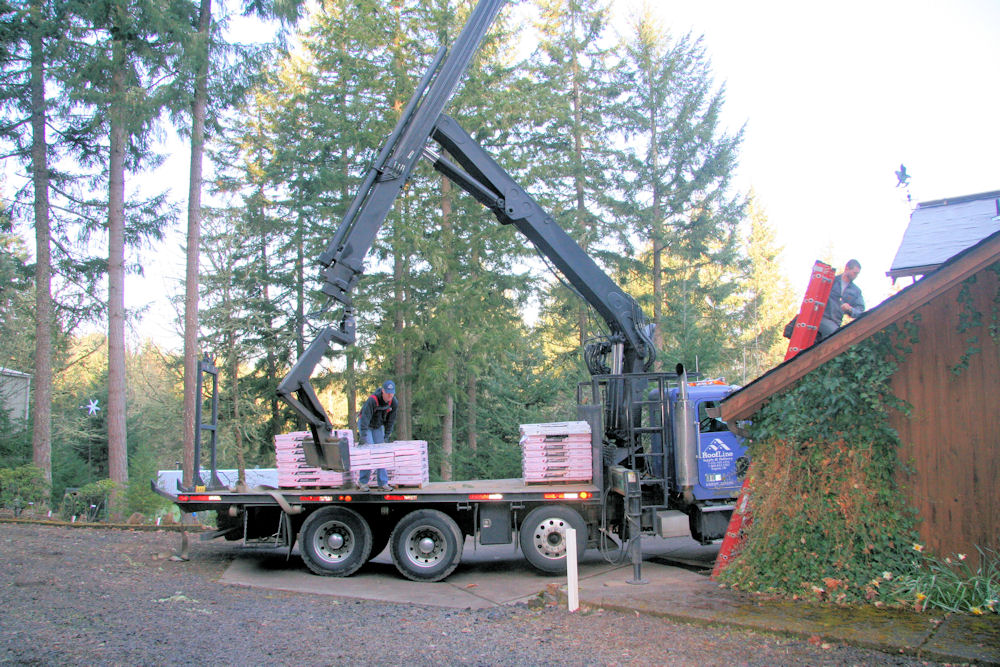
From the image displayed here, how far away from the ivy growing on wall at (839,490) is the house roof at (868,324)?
21 centimetres

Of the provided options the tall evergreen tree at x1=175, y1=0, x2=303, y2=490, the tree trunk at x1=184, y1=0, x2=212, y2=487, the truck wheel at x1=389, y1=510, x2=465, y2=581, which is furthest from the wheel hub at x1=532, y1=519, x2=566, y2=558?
the tall evergreen tree at x1=175, y1=0, x2=303, y2=490

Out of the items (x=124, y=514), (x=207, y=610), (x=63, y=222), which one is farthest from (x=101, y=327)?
(x=207, y=610)

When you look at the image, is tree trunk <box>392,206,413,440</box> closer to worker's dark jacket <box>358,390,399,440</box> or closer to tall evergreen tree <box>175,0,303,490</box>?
tall evergreen tree <box>175,0,303,490</box>

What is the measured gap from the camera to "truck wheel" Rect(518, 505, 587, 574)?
31.8 ft

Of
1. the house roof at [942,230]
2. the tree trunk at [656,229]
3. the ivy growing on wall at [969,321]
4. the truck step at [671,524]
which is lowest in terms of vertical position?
the truck step at [671,524]

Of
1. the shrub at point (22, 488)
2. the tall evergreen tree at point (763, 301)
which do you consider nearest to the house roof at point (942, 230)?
the tall evergreen tree at point (763, 301)

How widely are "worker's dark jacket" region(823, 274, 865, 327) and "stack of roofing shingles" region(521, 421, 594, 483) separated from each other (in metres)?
3.64

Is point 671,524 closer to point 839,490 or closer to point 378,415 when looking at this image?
point 839,490

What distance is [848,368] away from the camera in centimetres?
750

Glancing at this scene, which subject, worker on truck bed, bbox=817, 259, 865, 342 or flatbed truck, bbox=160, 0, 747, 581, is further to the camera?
flatbed truck, bbox=160, 0, 747, 581

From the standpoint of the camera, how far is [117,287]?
18000 millimetres

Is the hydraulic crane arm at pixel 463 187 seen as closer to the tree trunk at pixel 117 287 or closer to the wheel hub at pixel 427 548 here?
the wheel hub at pixel 427 548

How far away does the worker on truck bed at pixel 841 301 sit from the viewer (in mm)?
9453

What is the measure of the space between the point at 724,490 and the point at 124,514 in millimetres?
14129
